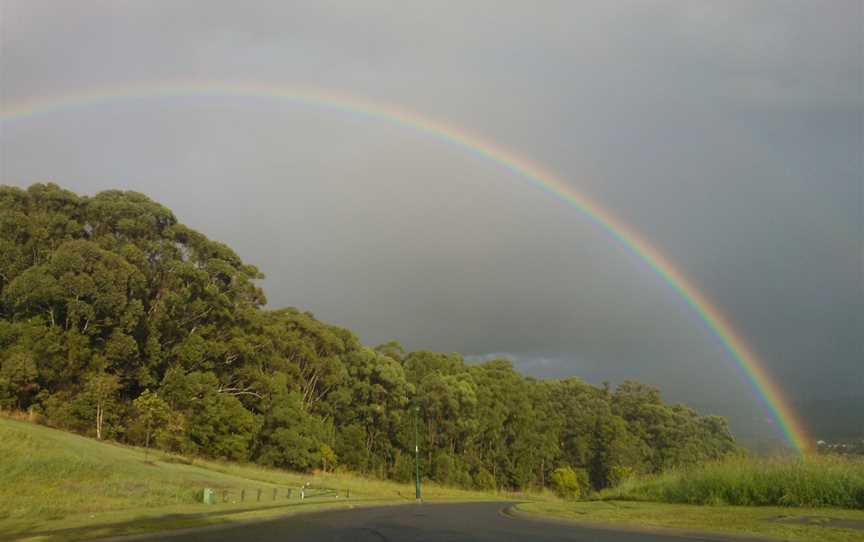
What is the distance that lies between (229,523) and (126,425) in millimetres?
33863

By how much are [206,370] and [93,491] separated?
32221 millimetres

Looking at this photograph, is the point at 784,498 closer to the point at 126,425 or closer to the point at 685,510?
the point at 685,510

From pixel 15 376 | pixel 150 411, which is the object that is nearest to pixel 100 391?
pixel 150 411

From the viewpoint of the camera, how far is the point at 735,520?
16875 mm

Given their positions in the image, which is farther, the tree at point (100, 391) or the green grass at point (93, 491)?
the tree at point (100, 391)

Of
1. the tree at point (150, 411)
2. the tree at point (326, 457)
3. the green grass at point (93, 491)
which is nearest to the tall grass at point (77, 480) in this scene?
the green grass at point (93, 491)

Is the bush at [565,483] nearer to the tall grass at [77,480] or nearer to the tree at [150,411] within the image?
the tree at [150,411]

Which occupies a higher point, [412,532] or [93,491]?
[412,532]

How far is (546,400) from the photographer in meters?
100

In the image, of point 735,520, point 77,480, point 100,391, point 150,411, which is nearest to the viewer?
point 735,520

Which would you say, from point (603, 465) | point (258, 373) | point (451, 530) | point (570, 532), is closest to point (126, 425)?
point (258, 373)

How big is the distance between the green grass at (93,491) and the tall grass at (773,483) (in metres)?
16.3

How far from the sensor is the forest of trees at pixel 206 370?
47219 mm

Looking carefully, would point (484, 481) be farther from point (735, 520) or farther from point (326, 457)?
point (735, 520)
